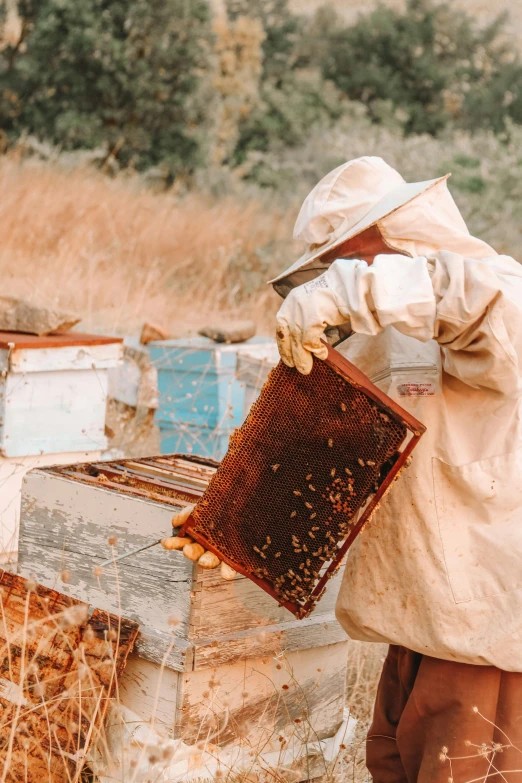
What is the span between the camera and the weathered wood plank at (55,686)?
7.70ft

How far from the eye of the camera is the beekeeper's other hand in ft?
6.11

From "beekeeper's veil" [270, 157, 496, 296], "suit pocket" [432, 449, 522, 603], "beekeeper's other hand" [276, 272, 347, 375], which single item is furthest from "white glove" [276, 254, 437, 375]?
"suit pocket" [432, 449, 522, 603]

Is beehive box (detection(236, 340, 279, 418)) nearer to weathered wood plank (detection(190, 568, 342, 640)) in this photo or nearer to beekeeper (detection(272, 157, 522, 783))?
weathered wood plank (detection(190, 568, 342, 640))

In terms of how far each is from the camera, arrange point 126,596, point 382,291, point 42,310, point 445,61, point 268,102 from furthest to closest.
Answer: point 445,61, point 268,102, point 42,310, point 126,596, point 382,291

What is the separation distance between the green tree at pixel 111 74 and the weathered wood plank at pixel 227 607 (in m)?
12.7

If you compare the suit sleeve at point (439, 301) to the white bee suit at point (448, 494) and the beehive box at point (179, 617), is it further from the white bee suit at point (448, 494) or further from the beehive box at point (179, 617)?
the beehive box at point (179, 617)

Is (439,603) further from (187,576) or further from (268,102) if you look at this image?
(268,102)

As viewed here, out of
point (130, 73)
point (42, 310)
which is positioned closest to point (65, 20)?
point (130, 73)

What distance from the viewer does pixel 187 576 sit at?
2.39 meters

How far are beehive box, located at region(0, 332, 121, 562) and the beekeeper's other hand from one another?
2.06 metres

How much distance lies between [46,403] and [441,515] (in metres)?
2.26

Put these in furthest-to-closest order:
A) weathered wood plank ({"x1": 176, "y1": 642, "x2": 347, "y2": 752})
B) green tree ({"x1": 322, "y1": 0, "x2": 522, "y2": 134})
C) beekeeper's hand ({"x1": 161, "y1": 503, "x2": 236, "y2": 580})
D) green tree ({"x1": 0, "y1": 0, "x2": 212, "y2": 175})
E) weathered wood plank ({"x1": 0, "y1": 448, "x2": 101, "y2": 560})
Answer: green tree ({"x1": 322, "y1": 0, "x2": 522, "y2": 134}), green tree ({"x1": 0, "y1": 0, "x2": 212, "y2": 175}), weathered wood plank ({"x1": 0, "y1": 448, "x2": 101, "y2": 560}), weathered wood plank ({"x1": 176, "y1": 642, "x2": 347, "y2": 752}), beekeeper's hand ({"x1": 161, "y1": 503, "x2": 236, "y2": 580})

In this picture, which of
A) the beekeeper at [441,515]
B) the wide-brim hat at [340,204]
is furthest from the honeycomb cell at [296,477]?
the wide-brim hat at [340,204]

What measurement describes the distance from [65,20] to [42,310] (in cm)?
1152
